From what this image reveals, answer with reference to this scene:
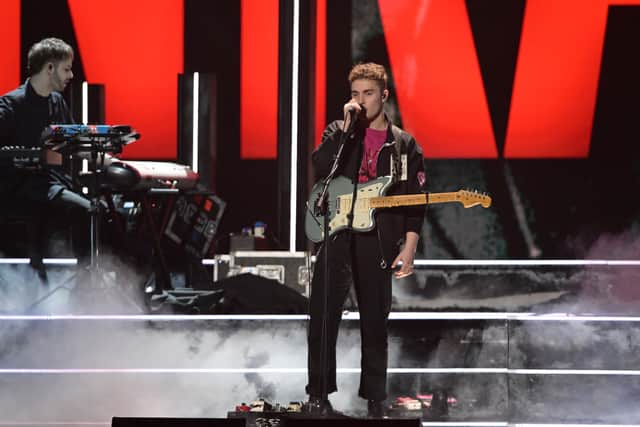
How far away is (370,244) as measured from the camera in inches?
163

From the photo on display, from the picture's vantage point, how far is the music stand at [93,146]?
16.0 ft

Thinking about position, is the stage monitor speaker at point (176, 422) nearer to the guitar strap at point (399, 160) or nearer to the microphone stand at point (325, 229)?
the microphone stand at point (325, 229)

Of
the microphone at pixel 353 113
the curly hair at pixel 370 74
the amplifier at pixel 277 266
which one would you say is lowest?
the amplifier at pixel 277 266

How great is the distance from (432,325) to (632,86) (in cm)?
287

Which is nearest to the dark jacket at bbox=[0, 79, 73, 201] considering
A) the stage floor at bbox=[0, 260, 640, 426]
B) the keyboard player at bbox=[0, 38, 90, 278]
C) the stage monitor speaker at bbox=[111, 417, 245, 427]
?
the keyboard player at bbox=[0, 38, 90, 278]

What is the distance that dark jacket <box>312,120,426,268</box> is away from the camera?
411 cm

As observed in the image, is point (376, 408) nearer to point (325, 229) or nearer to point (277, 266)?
point (325, 229)

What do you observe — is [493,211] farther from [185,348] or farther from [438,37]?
[185,348]

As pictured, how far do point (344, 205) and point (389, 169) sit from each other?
0.24 meters

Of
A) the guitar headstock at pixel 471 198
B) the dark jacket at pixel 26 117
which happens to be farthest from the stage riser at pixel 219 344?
the dark jacket at pixel 26 117

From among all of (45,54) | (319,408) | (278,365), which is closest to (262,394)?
(278,365)

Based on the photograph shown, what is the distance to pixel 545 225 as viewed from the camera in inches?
265

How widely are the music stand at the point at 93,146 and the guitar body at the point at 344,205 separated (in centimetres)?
129

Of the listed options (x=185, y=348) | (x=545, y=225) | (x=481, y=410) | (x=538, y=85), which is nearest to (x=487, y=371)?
(x=481, y=410)
